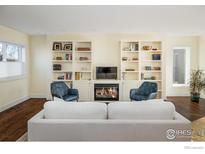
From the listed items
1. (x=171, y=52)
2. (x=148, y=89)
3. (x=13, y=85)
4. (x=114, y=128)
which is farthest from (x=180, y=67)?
(x=114, y=128)

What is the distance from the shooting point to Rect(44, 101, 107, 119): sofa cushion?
2.09 metres

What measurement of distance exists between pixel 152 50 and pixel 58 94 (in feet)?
10.2

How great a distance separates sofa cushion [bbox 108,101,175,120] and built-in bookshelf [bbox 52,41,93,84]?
433cm

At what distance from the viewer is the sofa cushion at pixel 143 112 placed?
208 cm

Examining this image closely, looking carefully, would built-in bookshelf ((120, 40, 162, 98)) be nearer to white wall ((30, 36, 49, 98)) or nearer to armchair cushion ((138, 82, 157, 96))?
armchair cushion ((138, 82, 157, 96))

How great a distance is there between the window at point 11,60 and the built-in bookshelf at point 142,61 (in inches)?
115

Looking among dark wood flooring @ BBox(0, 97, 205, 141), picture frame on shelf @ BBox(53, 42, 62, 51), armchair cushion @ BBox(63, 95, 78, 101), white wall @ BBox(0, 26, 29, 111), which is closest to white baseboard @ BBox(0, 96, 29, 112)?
white wall @ BBox(0, 26, 29, 111)

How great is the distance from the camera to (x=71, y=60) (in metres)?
6.42
